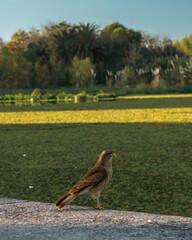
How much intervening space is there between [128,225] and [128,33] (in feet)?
129

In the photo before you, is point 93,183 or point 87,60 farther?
point 87,60

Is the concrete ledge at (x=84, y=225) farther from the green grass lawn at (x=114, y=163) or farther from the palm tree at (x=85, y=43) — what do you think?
the palm tree at (x=85, y=43)

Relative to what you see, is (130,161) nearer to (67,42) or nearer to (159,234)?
(159,234)

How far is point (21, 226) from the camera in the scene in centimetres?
196

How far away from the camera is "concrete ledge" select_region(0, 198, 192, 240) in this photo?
1804 millimetres

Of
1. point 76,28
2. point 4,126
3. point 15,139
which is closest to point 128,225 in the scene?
point 15,139

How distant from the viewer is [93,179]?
2123 mm

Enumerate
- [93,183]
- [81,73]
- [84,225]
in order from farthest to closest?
[81,73]
[93,183]
[84,225]

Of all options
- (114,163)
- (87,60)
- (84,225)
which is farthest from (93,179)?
(87,60)

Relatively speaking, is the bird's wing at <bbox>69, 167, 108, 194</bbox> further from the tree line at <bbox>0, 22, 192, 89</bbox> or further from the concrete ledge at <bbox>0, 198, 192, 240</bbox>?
the tree line at <bbox>0, 22, 192, 89</bbox>

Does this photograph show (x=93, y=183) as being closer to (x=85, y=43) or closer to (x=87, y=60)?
(x=87, y=60)

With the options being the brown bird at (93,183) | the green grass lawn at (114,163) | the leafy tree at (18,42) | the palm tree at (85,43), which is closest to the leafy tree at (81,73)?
the palm tree at (85,43)

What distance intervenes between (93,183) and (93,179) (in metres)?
0.02

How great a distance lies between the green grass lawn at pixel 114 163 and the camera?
2.74 metres
